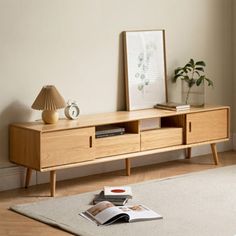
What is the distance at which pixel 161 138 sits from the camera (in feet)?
19.3

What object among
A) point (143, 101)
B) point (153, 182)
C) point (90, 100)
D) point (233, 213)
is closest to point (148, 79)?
point (143, 101)

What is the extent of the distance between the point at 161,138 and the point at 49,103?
3.75 feet

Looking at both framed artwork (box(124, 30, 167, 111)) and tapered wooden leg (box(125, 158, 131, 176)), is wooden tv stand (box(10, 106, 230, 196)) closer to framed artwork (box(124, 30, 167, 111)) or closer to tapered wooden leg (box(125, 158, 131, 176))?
tapered wooden leg (box(125, 158, 131, 176))

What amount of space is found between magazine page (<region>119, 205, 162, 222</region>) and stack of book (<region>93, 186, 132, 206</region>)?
6.8 inches

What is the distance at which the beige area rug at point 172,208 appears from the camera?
4207 millimetres

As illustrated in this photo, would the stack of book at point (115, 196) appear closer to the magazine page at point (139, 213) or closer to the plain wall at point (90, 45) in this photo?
the magazine page at point (139, 213)

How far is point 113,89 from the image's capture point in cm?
598

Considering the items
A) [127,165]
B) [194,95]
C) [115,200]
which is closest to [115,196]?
[115,200]

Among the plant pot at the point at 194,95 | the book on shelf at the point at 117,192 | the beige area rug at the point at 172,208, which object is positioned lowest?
the beige area rug at the point at 172,208

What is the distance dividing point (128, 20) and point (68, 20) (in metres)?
0.64

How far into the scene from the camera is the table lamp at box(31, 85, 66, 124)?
5.22m

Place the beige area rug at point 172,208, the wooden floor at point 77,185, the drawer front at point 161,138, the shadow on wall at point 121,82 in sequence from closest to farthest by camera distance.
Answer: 1. the beige area rug at point 172,208
2. the wooden floor at point 77,185
3. the drawer front at point 161,138
4. the shadow on wall at point 121,82

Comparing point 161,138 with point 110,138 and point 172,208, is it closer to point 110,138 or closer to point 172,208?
point 110,138

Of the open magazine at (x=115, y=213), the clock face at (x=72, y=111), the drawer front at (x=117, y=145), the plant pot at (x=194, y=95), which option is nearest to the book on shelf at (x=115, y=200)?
the open magazine at (x=115, y=213)
